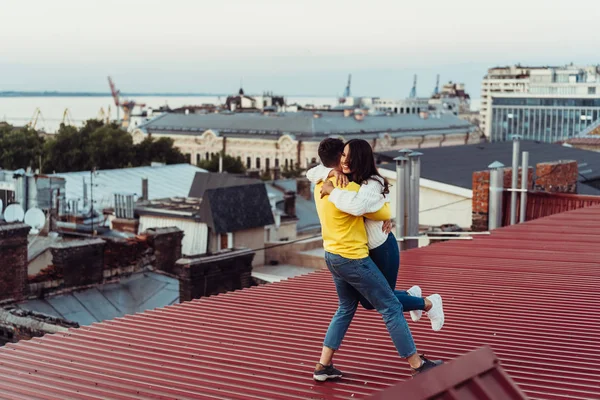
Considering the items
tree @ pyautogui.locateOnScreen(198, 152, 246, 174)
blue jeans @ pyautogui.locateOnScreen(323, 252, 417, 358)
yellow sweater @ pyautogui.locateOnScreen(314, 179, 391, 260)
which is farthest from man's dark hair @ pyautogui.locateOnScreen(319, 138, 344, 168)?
tree @ pyautogui.locateOnScreen(198, 152, 246, 174)

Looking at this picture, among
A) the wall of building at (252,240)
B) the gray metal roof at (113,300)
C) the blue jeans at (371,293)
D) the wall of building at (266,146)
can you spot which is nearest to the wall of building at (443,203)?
the wall of building at (252,240)

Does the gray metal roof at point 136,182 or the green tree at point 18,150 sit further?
the green tree at point 18,150

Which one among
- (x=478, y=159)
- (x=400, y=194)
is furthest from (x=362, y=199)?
(x=478, y=159)

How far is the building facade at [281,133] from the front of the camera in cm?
10094

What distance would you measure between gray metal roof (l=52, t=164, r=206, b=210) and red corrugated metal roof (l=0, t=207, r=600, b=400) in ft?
95.7

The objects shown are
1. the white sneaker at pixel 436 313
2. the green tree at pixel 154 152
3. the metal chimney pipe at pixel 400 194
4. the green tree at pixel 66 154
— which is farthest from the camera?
the green tree at pixel 154 152

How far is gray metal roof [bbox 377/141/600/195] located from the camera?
26.2m

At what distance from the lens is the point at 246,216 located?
23.9m

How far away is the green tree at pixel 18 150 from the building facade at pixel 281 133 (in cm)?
2376

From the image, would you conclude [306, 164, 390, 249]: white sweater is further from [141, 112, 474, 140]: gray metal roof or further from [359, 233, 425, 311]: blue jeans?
[141, 112, 474, 140]: gray metal roof

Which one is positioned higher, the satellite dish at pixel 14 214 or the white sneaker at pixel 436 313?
the white sneaker at pixel 436 313

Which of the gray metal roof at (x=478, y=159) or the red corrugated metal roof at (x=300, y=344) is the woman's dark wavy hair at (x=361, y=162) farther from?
the gray metal roof at (x=478, y=159)

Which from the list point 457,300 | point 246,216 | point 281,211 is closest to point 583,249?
point 457,300

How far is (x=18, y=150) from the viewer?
82188 millimetres
